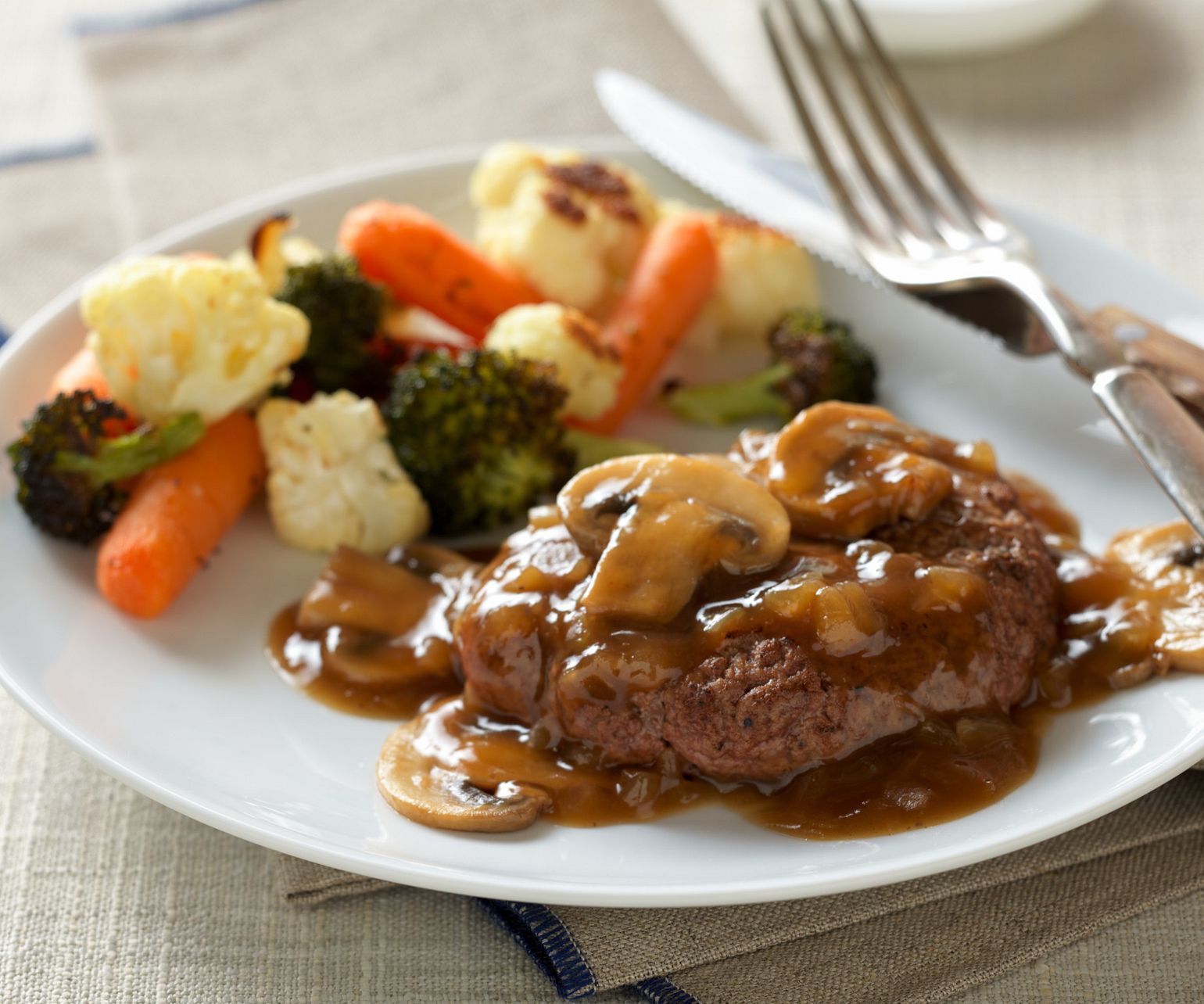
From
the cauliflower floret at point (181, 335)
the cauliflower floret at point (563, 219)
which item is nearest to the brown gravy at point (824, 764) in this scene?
the cauliflower floret at point (181, 335)

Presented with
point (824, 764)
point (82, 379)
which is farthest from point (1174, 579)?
point (82, 379)

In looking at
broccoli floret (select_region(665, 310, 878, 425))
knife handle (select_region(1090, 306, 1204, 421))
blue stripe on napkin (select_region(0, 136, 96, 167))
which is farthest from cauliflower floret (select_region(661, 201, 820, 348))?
blue stripe on napkin (select_region(0, 136, 96, 167))

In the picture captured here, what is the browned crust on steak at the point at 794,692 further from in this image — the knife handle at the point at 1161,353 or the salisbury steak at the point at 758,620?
the knife handle at the point at 1161,353

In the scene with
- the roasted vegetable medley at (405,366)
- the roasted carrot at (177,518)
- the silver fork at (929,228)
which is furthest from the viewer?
the roasted vegetable medley at (405,366)

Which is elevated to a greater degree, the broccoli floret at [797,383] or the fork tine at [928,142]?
the fork tine at [928,142]

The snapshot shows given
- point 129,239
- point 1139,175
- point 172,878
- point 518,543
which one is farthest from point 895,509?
point 129,239
